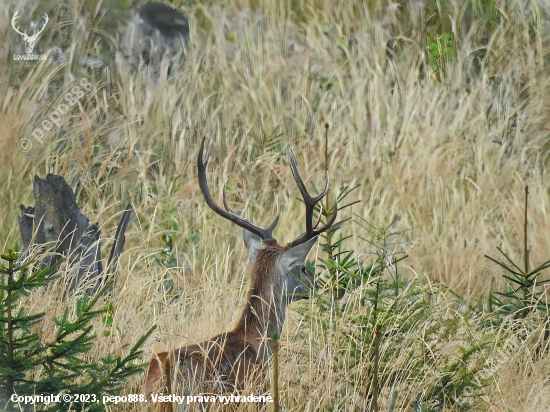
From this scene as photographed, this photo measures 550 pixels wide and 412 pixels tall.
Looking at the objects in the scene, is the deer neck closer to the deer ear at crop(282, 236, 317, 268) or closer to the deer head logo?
the deer ear at crop(282, 236, 317, 268)

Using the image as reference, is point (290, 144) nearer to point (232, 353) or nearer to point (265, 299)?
point (265, 299)

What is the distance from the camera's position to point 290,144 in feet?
22.7

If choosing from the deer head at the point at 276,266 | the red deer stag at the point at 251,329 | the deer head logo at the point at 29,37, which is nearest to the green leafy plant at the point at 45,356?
the red deer stag at the point at 251,329

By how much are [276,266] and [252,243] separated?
0.85ft

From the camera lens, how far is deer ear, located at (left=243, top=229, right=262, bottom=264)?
4.10 m

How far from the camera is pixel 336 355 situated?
3.75 metres

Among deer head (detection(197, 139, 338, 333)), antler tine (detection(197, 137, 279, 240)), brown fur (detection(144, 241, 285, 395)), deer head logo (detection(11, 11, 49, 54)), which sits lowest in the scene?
brown fur (detection(144, 241, 285, 395))

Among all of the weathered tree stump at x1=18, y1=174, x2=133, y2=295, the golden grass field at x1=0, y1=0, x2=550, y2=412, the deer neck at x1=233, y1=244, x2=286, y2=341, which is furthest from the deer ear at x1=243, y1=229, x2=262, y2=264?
the weathered tree stump at x1=18, y1=174, x2=133, y2=295

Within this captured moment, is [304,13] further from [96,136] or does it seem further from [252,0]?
[96,136]

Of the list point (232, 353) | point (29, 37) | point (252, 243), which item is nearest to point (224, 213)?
point (252, 243)

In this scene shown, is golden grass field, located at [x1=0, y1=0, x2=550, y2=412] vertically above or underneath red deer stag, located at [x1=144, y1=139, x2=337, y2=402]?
above

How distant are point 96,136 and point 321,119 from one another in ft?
6.93

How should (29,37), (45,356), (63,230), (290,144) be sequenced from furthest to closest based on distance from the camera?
(29,37) → (290,144) → (63,230) → (45,356)

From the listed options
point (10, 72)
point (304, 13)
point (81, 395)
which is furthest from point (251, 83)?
point (81, 395)
